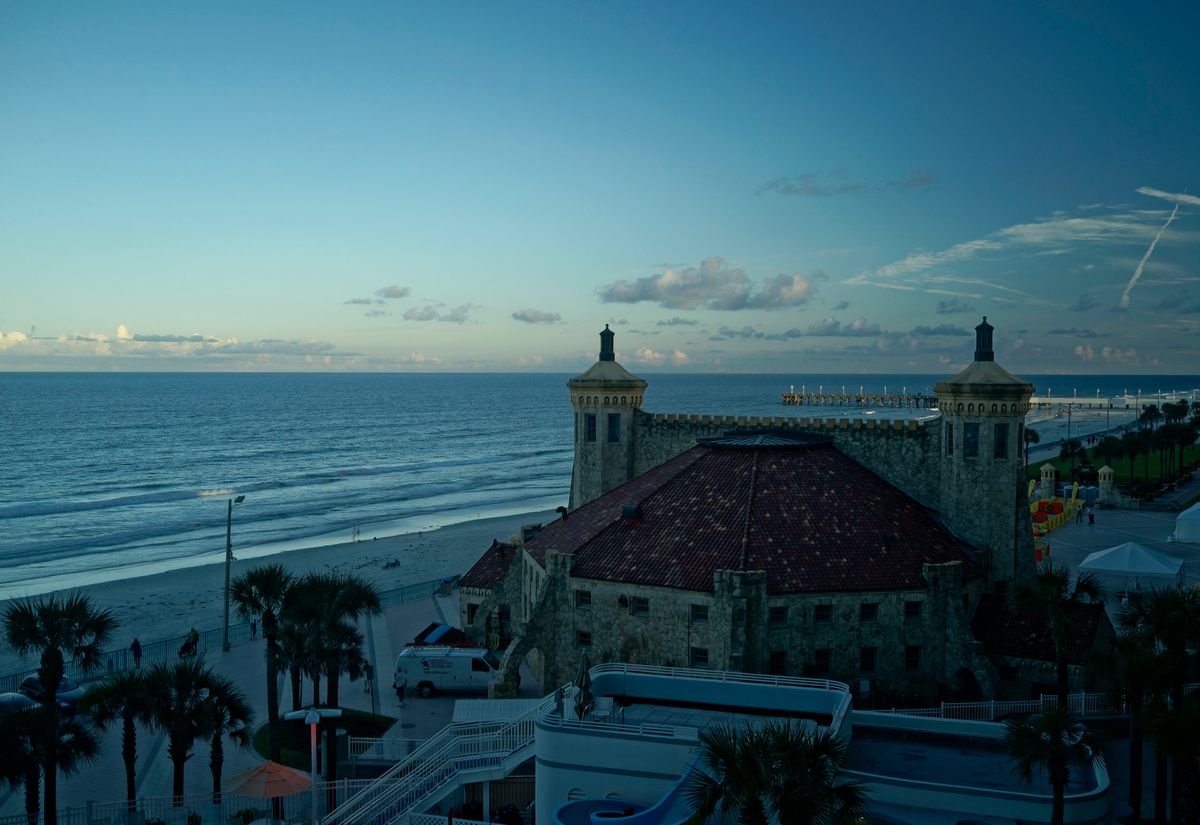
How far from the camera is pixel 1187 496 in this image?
291ft

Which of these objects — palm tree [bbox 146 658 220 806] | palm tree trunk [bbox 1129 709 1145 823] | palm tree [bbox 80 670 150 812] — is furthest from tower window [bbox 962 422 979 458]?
palm tree [bbox 80 670 150 812]

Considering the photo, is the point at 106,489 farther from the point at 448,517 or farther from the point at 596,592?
the point at 596,592

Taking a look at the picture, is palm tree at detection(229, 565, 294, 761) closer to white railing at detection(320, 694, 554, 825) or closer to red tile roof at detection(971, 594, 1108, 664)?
white railing at detection(320, 694, 554, 825)

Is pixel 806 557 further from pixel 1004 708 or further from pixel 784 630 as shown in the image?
pixel 1004 708

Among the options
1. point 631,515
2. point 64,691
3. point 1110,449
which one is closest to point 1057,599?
point 631,515

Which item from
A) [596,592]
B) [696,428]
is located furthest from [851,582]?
[696,428]

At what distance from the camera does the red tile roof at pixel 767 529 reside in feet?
115

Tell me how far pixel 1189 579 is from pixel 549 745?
4425cm

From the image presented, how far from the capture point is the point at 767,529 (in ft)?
121

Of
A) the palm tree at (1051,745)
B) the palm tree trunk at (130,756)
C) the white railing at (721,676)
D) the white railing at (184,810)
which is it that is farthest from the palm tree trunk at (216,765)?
the palm tree at (1051,745)

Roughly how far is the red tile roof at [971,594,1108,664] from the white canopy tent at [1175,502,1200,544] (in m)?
31.2

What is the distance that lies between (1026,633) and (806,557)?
9.01 m

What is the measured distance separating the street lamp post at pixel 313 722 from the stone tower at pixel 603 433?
768 inches

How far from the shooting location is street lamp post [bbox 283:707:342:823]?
981 inches
